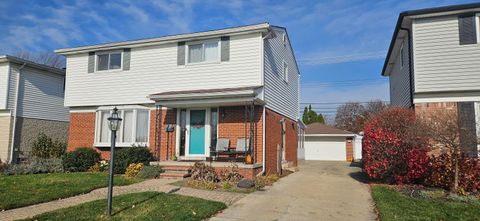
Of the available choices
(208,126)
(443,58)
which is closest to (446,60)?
(443,58)

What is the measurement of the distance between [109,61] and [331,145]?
22343 mm

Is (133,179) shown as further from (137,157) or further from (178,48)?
(178,48)

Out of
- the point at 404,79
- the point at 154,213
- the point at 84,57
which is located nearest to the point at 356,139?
the point at 404,79

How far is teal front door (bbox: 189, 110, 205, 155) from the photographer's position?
45.6 feet

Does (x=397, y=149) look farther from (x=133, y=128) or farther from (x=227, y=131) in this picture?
(x=133, y=128)

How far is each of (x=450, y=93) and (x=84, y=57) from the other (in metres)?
16.1

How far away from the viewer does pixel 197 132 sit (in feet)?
46.0

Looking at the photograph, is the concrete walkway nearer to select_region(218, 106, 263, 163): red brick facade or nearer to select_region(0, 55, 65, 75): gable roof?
select_region(218, 106, 263, 163): red brick facade

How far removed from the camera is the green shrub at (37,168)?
13338 millimetres

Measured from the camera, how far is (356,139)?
32.7 m

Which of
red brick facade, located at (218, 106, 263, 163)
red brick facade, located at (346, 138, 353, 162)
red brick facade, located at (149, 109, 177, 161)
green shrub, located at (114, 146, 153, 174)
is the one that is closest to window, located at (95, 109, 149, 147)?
red brick facade, located at (149, 109, 177, 161)

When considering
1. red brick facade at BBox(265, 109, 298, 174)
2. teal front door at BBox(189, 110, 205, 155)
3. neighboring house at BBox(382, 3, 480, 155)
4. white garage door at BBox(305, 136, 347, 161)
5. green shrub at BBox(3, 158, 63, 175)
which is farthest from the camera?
white garage door at BBox(305, 136, 347, 161)

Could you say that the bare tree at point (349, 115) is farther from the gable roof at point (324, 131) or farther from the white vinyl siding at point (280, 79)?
the white vinyl siding at point (280, 79)

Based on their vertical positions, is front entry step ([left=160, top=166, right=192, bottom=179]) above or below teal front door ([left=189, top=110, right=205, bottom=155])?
below
